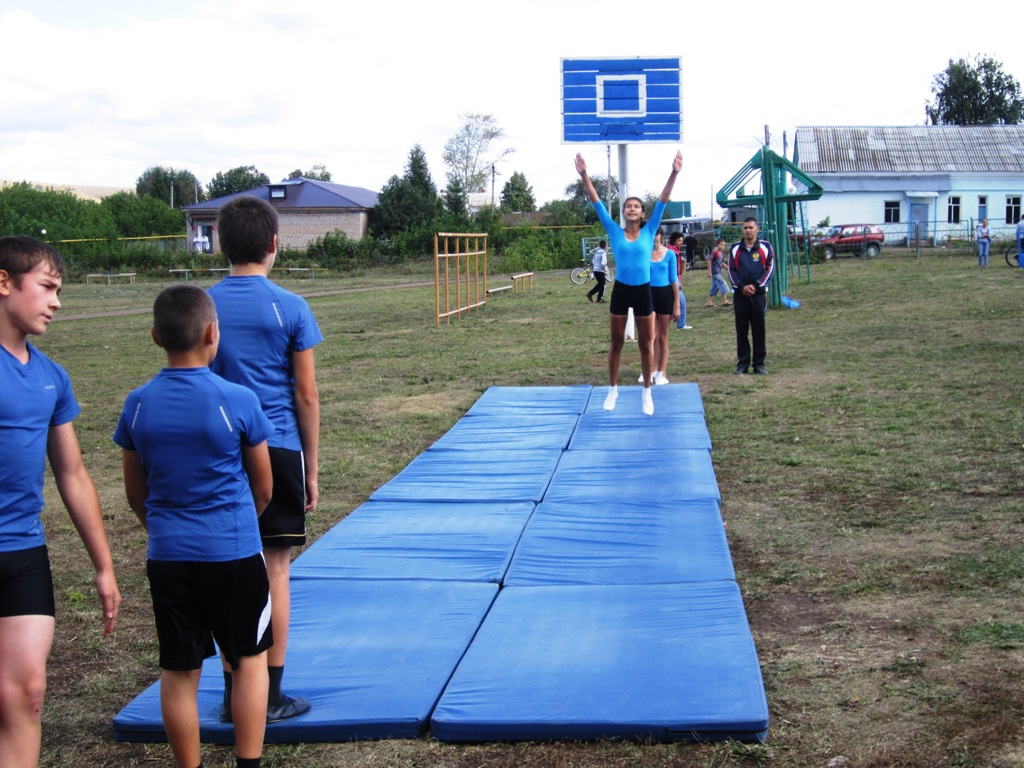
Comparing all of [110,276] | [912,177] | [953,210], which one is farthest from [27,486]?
[953,210]

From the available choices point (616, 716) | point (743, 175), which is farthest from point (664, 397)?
point (743, 175)

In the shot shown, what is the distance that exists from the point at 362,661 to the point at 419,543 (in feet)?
5.45

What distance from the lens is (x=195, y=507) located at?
3.05m

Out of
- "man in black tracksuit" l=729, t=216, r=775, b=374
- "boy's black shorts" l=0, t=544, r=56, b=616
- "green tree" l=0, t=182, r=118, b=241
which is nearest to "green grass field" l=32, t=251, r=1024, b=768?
"man in black tracksuit" l=729, t=216, r=775, b=374

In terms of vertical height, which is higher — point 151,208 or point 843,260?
point 151,208

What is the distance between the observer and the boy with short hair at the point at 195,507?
303 cm

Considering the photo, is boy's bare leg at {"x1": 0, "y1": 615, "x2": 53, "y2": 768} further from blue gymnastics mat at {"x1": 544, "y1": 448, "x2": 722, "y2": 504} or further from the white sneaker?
the white sneaker

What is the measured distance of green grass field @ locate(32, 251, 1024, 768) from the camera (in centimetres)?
360

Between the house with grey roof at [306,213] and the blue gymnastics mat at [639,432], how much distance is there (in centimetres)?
5601

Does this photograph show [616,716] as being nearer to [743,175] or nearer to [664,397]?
[664,397]

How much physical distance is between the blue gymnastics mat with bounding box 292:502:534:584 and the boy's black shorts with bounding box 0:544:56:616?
239cm

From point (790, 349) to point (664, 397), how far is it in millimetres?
5159

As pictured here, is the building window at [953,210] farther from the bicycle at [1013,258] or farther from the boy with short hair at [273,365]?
the boy with short hair at [273,365]

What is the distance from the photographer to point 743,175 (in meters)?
23.5
